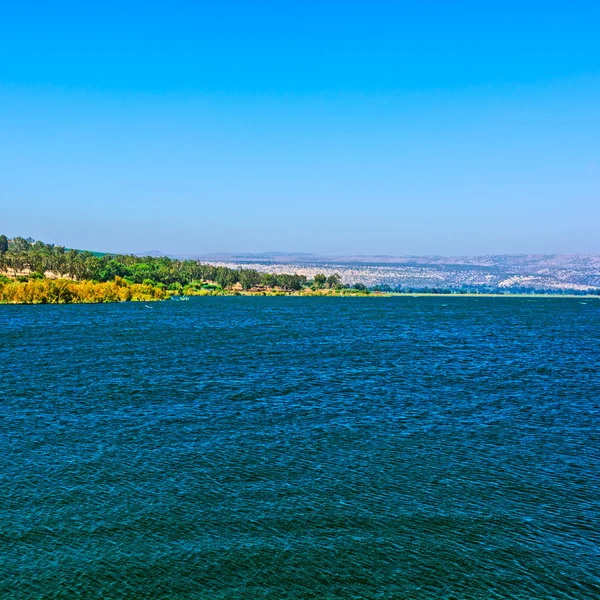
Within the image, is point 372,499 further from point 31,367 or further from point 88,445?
point 31,367

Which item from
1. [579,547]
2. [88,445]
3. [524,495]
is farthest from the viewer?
[88,445]

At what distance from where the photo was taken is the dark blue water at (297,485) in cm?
2305

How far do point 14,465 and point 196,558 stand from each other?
52.9 feet

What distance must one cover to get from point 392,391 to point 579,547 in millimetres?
33196

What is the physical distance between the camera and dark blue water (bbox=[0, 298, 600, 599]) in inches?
907

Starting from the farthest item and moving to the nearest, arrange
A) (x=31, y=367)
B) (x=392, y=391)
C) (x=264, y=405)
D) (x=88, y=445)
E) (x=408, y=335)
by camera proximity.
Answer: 1. (x=408, y=335)
2. (x=31, y=367)
3. (x=392, y=391)
4. (x=264, y=405)
5. (x=88, y=445)

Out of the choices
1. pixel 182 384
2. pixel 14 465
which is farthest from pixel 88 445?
pixel 182 384

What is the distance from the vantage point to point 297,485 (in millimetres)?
31906

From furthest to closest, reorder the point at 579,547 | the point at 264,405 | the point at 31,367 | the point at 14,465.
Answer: the point at 31,367 → the point at 264,405 → the point at 14,465 → the point at 579,547

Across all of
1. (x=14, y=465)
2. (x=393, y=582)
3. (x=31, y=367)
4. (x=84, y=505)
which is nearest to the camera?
(x=393, y=582)

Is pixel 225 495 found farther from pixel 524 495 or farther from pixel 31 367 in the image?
pixel 31 367

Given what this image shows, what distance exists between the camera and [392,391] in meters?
58.6

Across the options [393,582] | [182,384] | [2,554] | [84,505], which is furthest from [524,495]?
[182,384]

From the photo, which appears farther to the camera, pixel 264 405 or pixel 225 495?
pixel 264 405
